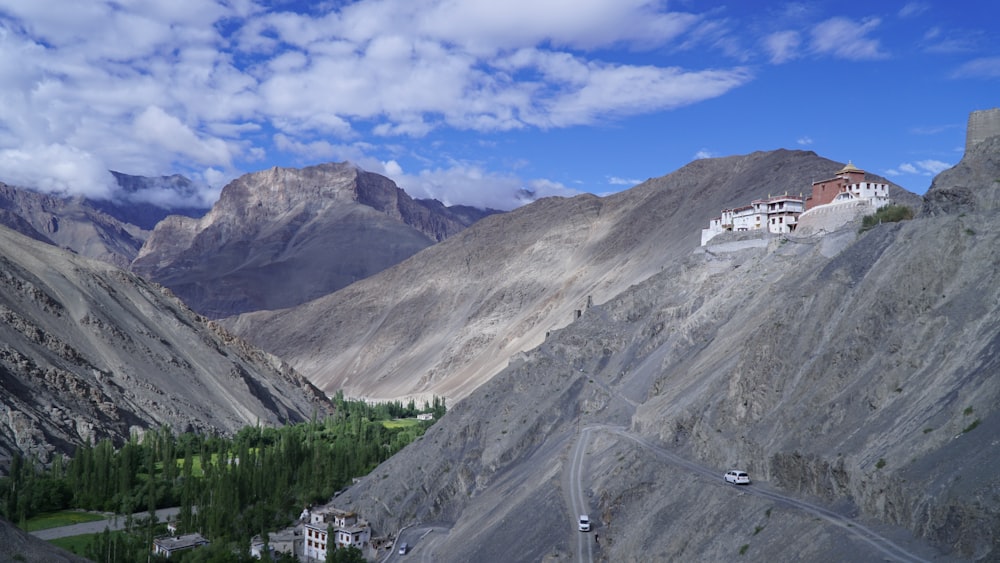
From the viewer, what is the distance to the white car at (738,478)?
127 feet

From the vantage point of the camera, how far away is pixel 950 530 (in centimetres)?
2706

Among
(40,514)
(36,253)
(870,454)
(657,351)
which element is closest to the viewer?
(870,454)

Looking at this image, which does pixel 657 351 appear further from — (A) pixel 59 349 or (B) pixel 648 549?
(A) pixel 59 349

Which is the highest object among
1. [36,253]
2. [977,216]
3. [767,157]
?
[767,157]

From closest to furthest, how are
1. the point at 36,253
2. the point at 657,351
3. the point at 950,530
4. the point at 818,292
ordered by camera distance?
the point at 950,530, the point at 818,292, the point at 657,351, the point at 36,253

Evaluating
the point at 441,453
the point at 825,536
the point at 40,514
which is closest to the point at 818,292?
the point at 825,536

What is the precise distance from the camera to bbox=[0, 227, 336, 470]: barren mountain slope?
9106 centimetres

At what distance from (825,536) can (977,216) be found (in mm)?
18349

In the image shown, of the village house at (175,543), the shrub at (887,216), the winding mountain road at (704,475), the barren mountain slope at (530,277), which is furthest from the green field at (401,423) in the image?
the shrub at (887,216)

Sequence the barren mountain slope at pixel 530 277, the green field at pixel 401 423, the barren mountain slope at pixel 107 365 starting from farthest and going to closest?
the barren mountain slope at pixel 530 277 < the green field at pixel 401 423 < the barren mountain slope at pixel 107 365

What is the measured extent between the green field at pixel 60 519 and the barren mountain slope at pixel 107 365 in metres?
9.37

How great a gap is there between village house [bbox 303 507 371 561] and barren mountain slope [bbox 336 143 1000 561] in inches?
72.9

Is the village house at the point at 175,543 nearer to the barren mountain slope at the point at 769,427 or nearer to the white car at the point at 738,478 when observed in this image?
the barren mountain slope at the point at 769,427

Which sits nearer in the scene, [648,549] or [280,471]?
[648,549]
